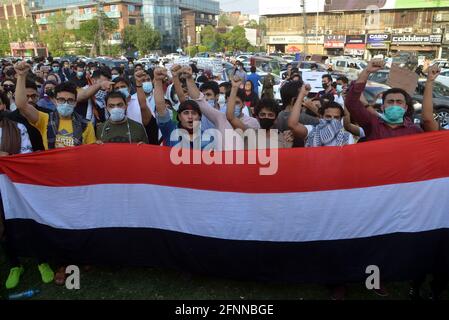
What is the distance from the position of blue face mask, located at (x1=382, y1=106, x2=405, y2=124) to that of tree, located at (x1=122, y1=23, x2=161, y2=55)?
70631mm

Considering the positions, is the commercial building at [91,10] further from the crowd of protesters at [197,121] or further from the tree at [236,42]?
the crowd of protesters at [197,121]

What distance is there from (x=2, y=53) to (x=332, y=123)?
79578 mm

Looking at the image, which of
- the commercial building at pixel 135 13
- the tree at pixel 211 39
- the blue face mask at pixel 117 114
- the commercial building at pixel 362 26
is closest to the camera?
the blue face mask at pixel 117 114

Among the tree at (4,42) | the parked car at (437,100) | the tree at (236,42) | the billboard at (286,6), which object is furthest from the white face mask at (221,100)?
the tree at (4,42)

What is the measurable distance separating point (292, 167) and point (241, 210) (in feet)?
1.80

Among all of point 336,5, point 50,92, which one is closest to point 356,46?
point 336,5

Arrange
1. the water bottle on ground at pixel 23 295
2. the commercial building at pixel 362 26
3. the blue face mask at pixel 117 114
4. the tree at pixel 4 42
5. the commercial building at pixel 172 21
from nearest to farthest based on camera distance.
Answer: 1. the water bottle on ground at pixel 23 295
2. the blue face mask at pixel 117 114
3. the commercial building at pixel 362 26
4. the tree at pixel 4 42
5. the commercial building at pixel 172 21

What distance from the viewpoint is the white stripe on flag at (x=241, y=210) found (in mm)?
3053

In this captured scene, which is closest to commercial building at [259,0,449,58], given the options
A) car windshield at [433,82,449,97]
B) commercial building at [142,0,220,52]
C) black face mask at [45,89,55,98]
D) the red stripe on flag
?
commercial building at [142,0,220,52]

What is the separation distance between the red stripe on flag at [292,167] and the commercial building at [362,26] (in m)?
43.3

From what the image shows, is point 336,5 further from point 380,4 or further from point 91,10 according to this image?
point 91,10

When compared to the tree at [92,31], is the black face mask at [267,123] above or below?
below

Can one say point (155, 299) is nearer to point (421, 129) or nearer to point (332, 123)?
point (332, 123)

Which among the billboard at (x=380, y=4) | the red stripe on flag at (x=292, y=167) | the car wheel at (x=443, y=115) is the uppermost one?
the billboard at (x=380, y=4)
